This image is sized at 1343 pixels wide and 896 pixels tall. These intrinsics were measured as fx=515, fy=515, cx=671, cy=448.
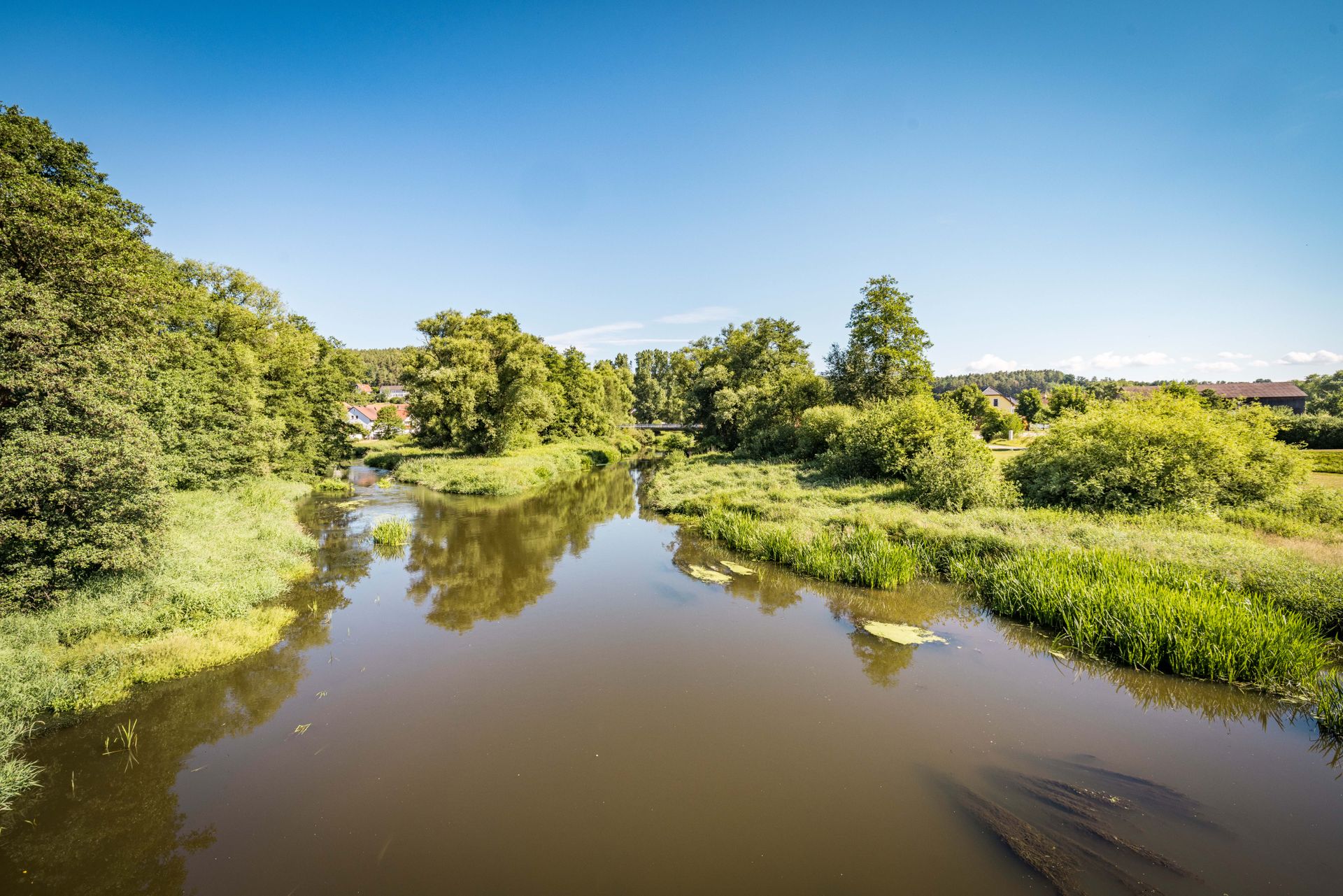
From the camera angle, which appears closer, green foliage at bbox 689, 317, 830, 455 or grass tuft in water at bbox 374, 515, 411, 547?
grass tuft in water at bbox 374, 515, 411, 547

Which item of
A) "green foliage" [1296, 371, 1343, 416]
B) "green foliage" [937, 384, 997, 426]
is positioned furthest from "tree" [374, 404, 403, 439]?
"green foliage" [1296, 371, 1343, 416]

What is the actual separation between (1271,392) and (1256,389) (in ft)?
6.86

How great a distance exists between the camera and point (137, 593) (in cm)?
1031

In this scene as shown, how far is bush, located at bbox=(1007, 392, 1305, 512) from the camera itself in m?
14.9

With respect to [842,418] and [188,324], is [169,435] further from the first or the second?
[842,418]

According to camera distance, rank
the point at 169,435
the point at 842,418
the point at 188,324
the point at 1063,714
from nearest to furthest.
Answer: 1. the point at 1063,714
2. the point at 169,435
3. the point at 188,324
4. the point at 842,418

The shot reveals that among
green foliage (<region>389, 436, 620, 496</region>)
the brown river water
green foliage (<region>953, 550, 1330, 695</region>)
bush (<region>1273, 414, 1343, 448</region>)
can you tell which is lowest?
the brown river water

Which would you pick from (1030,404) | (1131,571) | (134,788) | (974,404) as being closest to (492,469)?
(134,788)

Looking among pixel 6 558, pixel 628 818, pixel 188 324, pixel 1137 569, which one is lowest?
pixel 628 818

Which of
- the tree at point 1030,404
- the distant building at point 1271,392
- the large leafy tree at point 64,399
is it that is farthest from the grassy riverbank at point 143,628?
the distant building at point 1271,392

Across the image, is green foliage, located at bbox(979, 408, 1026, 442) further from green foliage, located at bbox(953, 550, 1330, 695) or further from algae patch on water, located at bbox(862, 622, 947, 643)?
algae patch on water, located at bbox(862, 622, 947, 643)

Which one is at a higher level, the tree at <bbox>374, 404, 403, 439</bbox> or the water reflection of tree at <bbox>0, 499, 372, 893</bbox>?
the tree at <bbox>374, 404, 403, 439</bbox>

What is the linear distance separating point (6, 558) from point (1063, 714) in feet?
60.2

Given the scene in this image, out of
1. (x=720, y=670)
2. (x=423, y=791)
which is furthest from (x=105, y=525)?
(x=720, y=670)
